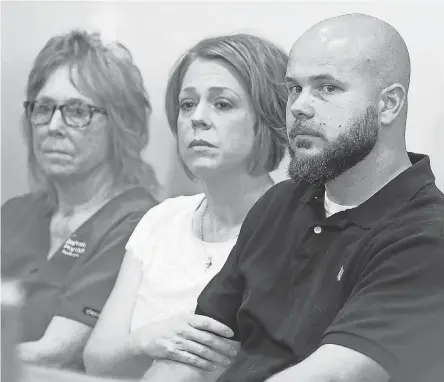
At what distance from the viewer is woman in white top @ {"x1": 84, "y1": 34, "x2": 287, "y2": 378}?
1834mm

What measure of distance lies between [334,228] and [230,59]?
1.93 ft

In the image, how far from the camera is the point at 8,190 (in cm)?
235

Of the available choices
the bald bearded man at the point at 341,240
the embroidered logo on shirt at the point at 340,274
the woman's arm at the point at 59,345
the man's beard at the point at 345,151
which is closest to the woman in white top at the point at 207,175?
the woman's arm at the point at 59,345

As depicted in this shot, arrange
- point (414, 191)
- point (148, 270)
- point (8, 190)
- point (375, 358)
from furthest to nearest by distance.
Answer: point (8, 190) < point (148, 270) < point (414, 191) < point (375, 358)

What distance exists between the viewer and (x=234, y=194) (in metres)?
1.87

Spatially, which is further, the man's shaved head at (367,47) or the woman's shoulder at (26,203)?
the woman's shoulder at (26,203)

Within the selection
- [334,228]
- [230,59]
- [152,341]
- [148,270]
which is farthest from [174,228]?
[334,228]

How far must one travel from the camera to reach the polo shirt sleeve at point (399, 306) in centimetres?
126

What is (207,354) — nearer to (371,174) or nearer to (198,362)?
(198,362)

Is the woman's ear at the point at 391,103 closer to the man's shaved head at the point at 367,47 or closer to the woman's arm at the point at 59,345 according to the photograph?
the man's shaved head at the point at 367,47

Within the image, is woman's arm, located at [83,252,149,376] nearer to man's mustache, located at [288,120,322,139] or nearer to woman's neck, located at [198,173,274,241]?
woman's neck, located at [198,173,274,241]

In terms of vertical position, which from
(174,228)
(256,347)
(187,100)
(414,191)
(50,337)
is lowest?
(50,337)

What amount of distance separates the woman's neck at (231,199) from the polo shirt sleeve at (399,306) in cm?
57

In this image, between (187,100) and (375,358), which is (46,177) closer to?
(187,100)
